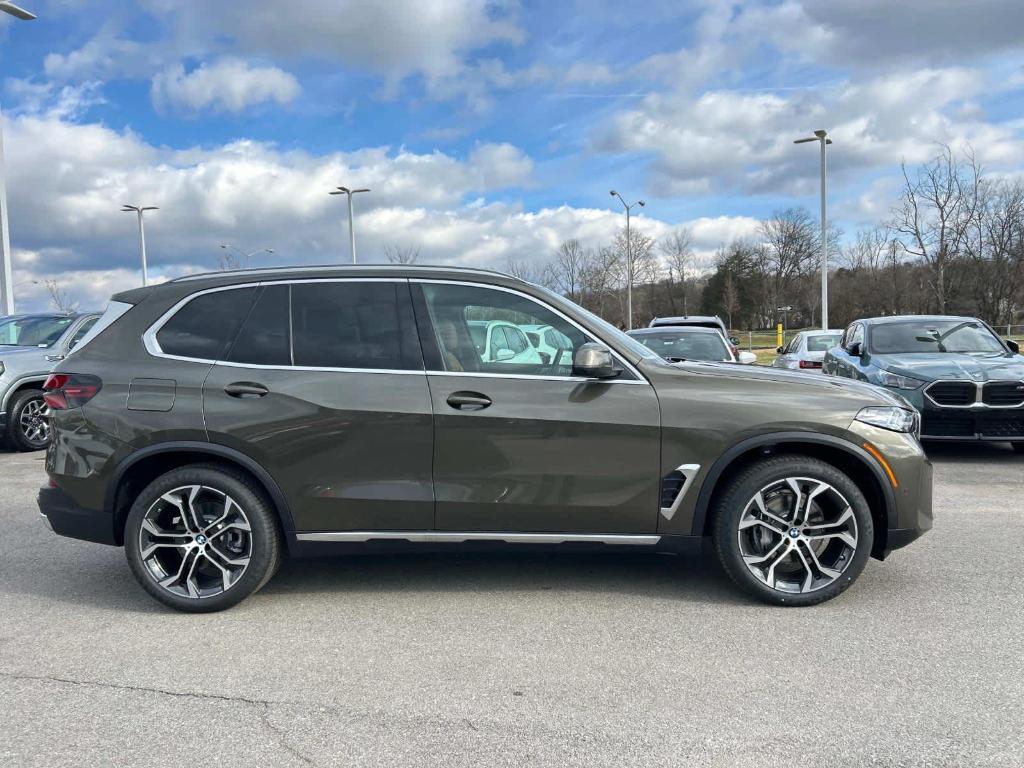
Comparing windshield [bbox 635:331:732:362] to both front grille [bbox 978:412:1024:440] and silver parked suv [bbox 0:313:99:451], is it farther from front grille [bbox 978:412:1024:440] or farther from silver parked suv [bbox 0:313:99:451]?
silver parked suv [bbox 0:313:99:451]

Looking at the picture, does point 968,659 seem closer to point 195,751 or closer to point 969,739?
point 969,739

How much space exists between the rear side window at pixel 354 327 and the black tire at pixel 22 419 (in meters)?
7.77

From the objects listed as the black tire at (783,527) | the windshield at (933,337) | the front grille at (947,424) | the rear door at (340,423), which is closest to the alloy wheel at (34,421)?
the rear door at (340,423)

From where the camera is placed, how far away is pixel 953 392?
8.05m

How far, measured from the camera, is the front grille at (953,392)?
315 inches

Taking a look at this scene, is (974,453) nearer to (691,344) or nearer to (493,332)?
(691,344)

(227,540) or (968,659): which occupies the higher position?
(227,540)

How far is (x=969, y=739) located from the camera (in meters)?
2.77

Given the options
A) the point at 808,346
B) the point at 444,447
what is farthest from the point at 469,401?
the point at 808,346

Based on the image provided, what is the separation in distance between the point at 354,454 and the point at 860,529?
261cm

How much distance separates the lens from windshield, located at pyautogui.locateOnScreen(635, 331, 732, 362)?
424 inches

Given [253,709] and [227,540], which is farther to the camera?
[227,540]

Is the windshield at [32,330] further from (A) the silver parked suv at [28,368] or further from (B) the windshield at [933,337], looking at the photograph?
(B) the windshield at [933,337]

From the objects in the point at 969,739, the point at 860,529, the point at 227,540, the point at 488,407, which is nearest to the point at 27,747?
the point at 227,540
